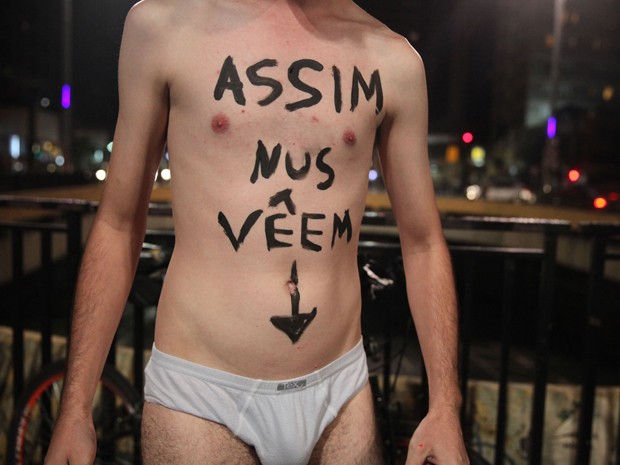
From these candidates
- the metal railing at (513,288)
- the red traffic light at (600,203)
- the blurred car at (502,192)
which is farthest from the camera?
the blurred car at (502,192)

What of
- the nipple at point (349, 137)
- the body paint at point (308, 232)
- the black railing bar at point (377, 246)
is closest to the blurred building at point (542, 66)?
the black railing bar at point (377, 246)

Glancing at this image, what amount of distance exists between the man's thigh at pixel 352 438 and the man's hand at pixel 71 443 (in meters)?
0.52

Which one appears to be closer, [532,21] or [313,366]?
[313,366]

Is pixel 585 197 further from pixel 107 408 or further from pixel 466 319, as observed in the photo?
pixel 107 408

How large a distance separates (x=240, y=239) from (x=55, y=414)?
2.76 m

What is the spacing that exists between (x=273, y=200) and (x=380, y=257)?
2224mm

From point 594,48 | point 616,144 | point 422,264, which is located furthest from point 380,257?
point 594,48

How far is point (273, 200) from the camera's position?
58.7 inches

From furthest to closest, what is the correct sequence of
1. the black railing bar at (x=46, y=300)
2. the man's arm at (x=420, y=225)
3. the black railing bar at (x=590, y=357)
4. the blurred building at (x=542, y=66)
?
the blurred building at (x=542, y=66), the black railing bar at (x=46, y=300), the black railing bar at (x=590, y=357), the man's arm at (x=420, y=225)

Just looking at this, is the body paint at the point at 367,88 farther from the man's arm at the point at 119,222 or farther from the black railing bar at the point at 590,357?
the black railing bar at the point at 590,357

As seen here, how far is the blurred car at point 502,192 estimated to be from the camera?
35144mm

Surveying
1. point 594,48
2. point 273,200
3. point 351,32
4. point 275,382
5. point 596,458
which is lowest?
point 596,458

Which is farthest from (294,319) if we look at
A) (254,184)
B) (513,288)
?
(513,288)

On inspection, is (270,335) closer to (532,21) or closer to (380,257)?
(380,257)
